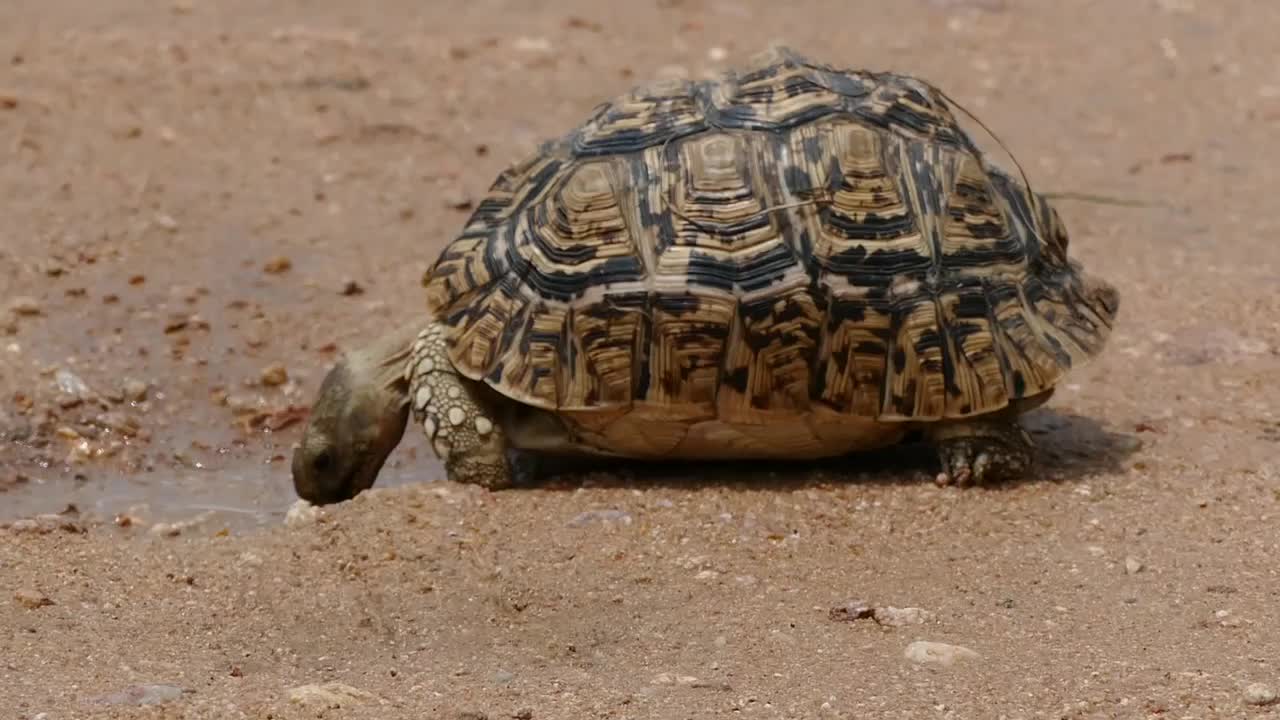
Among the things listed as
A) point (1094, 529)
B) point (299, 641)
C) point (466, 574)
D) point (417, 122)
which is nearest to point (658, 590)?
point (466, 574)

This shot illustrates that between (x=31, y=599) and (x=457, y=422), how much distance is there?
1.62 meters

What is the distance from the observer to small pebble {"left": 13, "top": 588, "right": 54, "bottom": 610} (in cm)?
555

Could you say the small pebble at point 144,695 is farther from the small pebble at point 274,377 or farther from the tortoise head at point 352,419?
the small pebble at point 274,377

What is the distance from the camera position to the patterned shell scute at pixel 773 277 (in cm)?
627

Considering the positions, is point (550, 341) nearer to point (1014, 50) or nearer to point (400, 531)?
point (400, 531)

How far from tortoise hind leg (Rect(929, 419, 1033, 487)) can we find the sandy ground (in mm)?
88

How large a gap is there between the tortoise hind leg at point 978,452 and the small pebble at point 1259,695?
1793mm

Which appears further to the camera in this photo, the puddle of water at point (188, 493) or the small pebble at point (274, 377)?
the small pebble at point (274, 377)

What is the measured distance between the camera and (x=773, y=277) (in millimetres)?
6254

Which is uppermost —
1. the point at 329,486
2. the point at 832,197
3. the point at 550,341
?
the point at 832,197

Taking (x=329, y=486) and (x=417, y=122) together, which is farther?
(x=417, y=122)

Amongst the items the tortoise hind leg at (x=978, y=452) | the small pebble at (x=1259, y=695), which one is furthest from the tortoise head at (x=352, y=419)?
the small pebble at (x=1259, y=695)

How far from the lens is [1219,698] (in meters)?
4.71

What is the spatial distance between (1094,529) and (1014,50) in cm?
663
